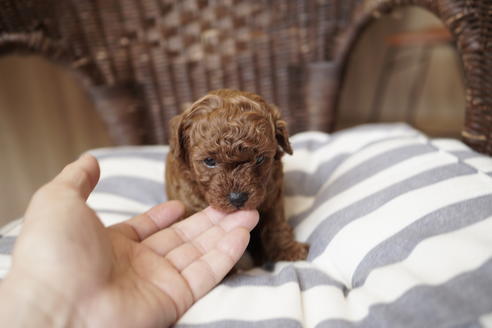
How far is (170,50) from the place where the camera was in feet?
7.81

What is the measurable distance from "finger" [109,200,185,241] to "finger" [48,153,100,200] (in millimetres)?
252

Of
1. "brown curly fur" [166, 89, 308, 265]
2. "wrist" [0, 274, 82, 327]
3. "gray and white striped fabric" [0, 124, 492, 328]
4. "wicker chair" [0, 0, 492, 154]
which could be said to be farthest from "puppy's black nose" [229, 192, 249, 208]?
"wicker chair" [0, 0, 492, 154]

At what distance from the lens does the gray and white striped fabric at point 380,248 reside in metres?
0.90

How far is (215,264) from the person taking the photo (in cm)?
117

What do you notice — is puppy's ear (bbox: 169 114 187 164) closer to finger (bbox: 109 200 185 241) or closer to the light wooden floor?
finger (bbox: 109 200 185 241)

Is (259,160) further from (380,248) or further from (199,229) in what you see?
(380,248)

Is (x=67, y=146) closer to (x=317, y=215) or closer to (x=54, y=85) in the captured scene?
(x=54, y=85)

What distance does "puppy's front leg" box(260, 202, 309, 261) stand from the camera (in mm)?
1438

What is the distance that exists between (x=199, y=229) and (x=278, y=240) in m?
0.34

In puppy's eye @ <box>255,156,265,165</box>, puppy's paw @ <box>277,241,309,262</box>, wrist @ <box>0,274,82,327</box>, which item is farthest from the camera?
puppy's paw @ <box>277,241,309,262</box>

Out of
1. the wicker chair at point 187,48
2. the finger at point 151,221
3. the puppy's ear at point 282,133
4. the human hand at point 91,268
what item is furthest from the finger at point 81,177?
the wicker chair at point 187,48

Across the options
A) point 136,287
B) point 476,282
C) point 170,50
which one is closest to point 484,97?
point 476,282

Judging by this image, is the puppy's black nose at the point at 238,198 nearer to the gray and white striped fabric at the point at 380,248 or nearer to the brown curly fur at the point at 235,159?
the brown curly fur at the point at 235,159

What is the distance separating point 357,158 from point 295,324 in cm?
100
